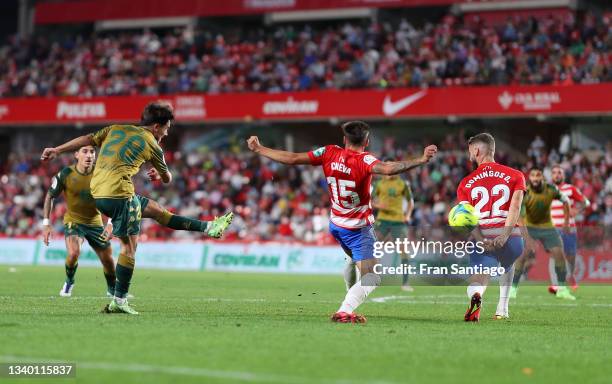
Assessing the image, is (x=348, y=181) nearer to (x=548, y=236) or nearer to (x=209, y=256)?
(x=548, y=236)

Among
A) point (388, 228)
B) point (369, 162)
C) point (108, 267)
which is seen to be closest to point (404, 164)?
point (369, 162)

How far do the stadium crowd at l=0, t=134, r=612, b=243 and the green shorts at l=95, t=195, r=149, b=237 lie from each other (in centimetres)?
2131

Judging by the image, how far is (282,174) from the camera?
136 feet

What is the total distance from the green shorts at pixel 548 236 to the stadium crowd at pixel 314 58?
59.3 feet

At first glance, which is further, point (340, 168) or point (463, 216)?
point (463, 216)

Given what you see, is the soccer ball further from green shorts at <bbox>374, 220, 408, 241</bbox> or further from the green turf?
green shorts at <bbox>374, 220, 408, 241</bbox>

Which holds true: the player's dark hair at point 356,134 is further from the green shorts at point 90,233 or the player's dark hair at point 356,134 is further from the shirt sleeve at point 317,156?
the green shorts at point 90,233

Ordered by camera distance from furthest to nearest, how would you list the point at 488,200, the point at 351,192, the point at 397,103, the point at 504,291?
the point at 397,103 < the point at 504,291 < the point at 488,200 < the point at 351,192

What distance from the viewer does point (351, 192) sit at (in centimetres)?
1204

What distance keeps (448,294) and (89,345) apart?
1190cm

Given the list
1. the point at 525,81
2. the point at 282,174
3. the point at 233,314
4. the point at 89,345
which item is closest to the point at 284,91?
the point at 282,174

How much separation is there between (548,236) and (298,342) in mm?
10712

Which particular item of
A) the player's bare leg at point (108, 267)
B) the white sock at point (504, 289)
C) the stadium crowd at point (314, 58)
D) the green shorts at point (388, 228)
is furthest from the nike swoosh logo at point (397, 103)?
the white sock at point (504, 289)

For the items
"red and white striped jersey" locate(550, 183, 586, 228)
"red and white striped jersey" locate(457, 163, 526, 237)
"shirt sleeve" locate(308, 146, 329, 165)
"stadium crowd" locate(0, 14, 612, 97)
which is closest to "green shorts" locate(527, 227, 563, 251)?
"red and white striped jersey" locate(550, 183, 586, 228)
